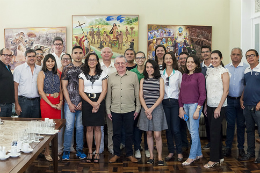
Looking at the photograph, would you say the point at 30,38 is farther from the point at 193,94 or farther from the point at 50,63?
the point at 193,94

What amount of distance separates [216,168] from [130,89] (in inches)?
62.2

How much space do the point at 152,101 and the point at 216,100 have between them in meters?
0.86

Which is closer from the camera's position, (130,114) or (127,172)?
(127,172)

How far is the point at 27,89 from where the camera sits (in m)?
3.81

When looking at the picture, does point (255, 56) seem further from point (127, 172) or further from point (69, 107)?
point (69, 107)

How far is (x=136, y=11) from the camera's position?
6570 mm

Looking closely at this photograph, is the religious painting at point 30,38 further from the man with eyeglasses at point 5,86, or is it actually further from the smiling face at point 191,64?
the smiling face at point 191,64

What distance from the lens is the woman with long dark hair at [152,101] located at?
143 inches

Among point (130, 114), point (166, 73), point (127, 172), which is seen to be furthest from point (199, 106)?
point (127, 172)

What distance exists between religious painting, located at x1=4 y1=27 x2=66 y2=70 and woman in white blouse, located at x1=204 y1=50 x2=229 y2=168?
4255 mm

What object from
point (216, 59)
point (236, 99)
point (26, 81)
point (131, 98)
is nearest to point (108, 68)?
point (131, 98)

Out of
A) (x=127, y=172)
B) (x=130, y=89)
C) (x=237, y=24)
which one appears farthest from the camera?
(x=237, y=24)

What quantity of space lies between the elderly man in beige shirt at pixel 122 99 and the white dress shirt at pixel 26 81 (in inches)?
43.7

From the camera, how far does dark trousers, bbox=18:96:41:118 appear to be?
12.5 feet
